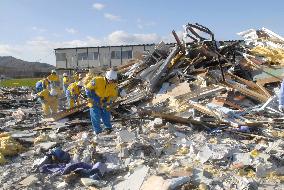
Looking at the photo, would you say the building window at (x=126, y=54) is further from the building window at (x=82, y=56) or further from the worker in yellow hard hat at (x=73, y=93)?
the worker in yellow hard hat at (x=73, y=93)

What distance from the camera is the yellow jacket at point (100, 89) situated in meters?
9.02

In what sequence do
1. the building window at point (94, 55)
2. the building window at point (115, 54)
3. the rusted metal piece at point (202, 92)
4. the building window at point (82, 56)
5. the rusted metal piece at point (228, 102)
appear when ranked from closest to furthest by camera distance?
the rusted metal piece at point (228, 102), the rusted metal piece at point (202, 92), the building window at point (115, 54), the building window at point (82, 56), the building window at point (94, 55)

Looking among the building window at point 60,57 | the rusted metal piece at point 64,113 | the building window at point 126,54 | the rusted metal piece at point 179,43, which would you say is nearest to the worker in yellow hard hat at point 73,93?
the rusted metal piece at point 64,113

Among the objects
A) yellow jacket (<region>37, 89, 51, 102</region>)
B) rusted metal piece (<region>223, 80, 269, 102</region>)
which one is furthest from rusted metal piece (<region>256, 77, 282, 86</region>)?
yellow jacket (<region>37, 89, 51, 102</region>)

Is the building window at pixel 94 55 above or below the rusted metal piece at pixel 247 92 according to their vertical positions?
above

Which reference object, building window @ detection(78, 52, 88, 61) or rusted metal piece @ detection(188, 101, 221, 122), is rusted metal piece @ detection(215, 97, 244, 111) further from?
building window @ detection(78, 52, 88, 61)

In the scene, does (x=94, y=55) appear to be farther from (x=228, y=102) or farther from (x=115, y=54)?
(x=228, y=102)

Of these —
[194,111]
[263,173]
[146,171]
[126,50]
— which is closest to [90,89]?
[194,111]

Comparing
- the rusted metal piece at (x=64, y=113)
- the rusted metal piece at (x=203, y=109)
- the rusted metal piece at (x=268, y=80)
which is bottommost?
the rusted metal piece at (x=64, y=113)

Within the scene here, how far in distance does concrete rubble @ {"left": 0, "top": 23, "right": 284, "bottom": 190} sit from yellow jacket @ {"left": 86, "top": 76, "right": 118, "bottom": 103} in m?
0.87

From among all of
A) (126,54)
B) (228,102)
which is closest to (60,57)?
(126,54)

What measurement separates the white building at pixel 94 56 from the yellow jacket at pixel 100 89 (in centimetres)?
3055

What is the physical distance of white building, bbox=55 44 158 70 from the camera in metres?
40.0

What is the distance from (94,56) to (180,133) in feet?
111
